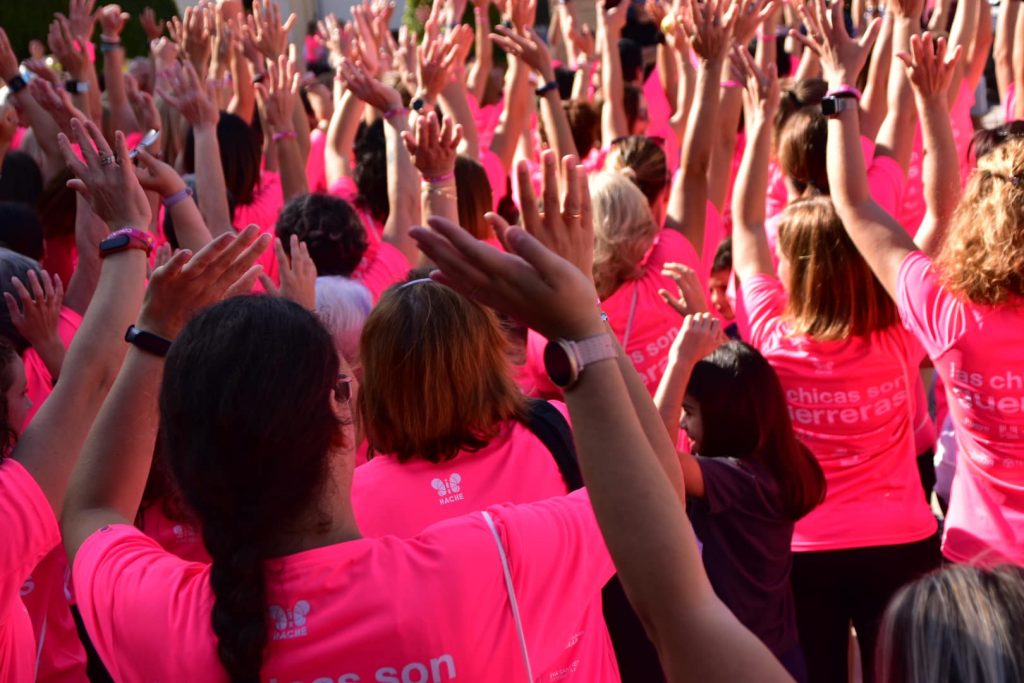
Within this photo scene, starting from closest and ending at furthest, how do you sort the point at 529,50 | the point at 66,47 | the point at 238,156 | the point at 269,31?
1. the point at 529,50
2. the point at 238,156
3. the point at 66,47
4. the point at 269,31

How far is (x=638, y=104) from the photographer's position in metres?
6.60

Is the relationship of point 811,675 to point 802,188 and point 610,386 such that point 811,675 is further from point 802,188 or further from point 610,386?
point 610,386

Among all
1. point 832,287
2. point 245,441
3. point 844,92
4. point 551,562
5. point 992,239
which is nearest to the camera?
point 245,441

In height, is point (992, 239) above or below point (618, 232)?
above

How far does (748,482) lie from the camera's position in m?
3.03

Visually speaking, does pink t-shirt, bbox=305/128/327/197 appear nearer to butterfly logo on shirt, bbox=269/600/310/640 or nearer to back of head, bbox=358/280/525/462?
back of head, bbox=358/280/525/462

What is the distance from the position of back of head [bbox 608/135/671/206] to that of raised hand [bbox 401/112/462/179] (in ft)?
3.53

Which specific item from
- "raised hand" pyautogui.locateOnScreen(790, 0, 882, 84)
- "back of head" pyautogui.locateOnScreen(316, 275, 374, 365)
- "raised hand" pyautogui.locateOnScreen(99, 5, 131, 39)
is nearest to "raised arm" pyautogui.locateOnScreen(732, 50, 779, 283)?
"raised hand" pyautogui.locateOnScreen(790, 0, 882, 84)

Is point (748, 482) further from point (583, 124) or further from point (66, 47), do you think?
point (66, 47)

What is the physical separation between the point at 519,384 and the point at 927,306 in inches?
40.9

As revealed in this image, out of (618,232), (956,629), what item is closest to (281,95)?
(618,232)

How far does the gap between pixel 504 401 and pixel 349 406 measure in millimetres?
570

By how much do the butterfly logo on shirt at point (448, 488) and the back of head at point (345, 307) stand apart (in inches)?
47.3

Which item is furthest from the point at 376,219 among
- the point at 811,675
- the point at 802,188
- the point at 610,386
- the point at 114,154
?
the point at 610,386
